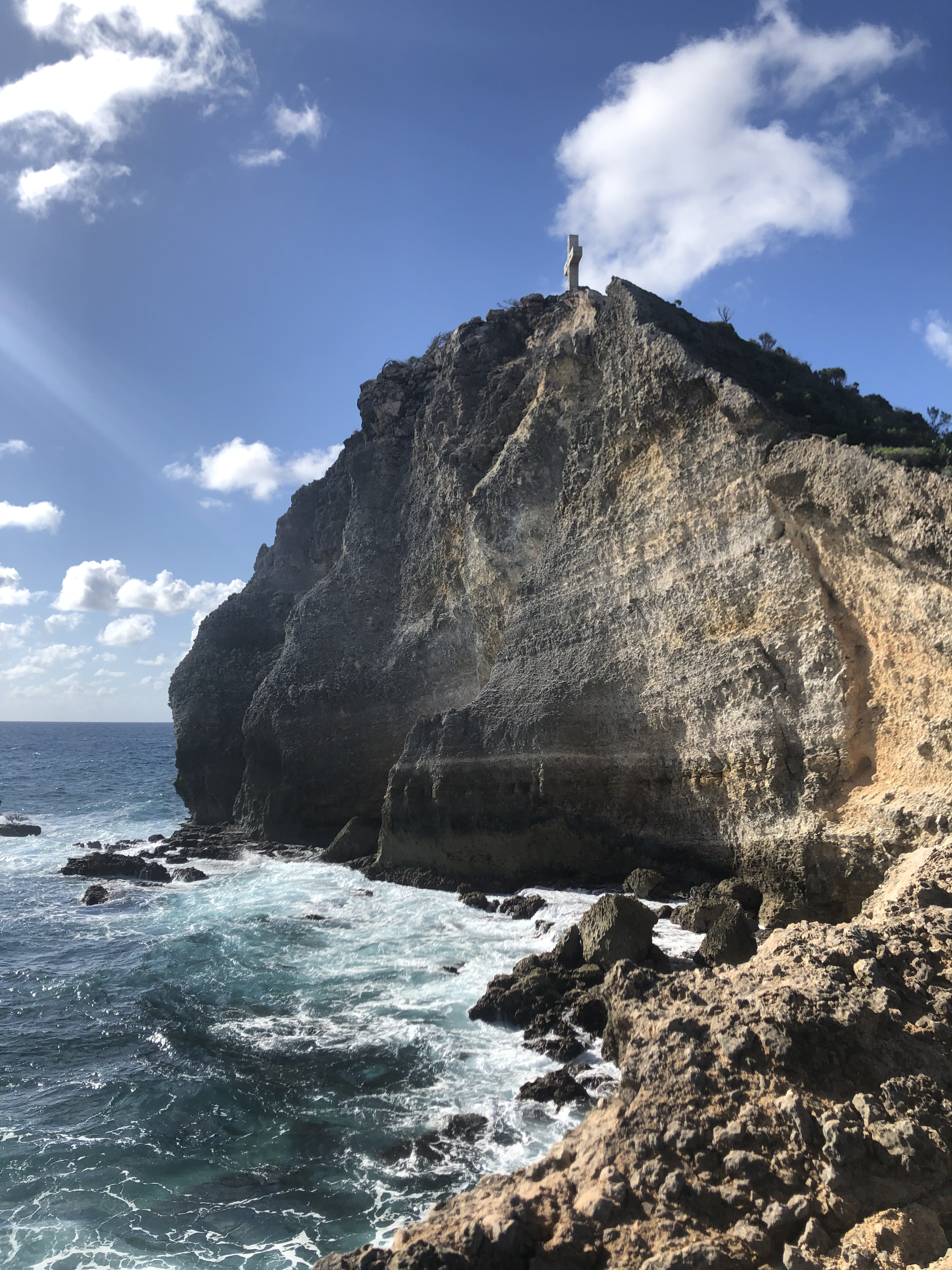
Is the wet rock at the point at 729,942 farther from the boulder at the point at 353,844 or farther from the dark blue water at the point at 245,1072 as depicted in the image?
the boulder at the point at 353,844

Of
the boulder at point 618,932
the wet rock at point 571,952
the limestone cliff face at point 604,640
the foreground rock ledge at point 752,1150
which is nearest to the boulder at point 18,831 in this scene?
the limestone cliff face at point 604,640

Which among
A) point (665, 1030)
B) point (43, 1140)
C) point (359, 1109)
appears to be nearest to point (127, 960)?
point (43, 1140)

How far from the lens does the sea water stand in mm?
9336

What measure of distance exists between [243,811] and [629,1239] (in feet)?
100.0

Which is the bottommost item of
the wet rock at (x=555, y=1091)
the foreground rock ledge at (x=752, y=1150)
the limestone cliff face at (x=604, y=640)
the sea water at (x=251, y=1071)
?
the sea water at (x=251, y=1071)

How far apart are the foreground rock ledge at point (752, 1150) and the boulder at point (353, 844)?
21042 mm

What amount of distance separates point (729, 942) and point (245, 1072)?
8.97 metres

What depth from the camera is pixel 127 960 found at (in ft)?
62.6

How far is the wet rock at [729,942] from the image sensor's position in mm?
14648

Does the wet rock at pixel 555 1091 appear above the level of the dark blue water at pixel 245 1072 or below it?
above

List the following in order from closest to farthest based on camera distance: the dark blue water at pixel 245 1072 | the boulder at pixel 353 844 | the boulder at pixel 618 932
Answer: the dark blue water at pixel 245 1072 < the boulder at pixel 618 932 < the boulder at pixel 353 844

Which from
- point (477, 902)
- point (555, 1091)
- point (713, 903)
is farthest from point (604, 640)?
point (555, 1091)

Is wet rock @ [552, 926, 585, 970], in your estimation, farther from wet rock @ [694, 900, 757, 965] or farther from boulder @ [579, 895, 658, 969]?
wet rock @ [694, 900, 757, 965]

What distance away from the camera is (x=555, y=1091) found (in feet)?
37.9
